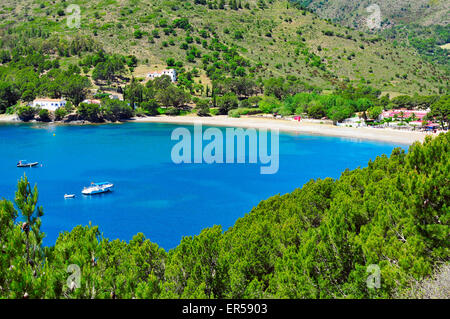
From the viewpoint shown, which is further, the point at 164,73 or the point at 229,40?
the point at 229,40

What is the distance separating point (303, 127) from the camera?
3408 inches

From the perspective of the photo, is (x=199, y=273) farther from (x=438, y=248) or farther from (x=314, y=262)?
(x=438, y=248)

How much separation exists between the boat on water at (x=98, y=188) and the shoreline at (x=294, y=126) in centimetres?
5047

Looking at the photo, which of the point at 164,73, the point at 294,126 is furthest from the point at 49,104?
the point at 294,126

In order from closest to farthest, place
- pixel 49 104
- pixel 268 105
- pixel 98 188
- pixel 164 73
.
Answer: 1. pixel 98 188
2. pixel 49 104
3. pixel 268 105
4. pixel 164 73

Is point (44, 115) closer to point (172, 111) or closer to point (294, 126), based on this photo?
point (172, 111)

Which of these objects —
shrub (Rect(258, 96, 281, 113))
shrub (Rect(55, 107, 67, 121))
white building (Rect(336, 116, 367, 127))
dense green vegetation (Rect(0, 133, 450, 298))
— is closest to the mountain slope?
shrub (Rect(258, 96, 281, 113))

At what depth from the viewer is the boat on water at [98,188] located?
39.6 metres

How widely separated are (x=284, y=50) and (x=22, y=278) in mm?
148006

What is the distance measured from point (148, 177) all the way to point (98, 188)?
8202mm

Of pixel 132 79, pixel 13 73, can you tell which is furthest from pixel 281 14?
pixel 13 73

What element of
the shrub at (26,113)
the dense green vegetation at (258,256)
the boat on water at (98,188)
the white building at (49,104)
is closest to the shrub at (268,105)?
the white building at (49,104)

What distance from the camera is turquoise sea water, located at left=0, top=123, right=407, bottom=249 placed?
32.7 meters

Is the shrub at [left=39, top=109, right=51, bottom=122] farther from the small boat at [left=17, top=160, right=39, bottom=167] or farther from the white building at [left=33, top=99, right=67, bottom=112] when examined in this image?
the small boat at [left=17, top=160, right=39, bottom=167]
